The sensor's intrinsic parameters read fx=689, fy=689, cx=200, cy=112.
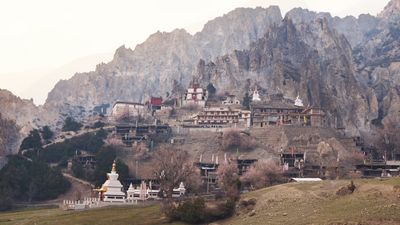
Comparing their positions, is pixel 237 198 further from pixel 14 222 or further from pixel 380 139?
pixel 380 139

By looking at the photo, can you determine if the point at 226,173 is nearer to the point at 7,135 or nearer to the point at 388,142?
the point at 388,142

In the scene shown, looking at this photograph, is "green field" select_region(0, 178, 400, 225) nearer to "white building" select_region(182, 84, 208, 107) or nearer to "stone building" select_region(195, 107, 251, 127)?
"stone building" select_region(195, 107, 251, 127)

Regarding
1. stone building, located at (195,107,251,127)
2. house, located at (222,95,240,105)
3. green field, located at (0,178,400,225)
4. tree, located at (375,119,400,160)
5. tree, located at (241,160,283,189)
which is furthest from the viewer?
house, located at (222,95,240,105)

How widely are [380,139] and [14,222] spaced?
3731 inches

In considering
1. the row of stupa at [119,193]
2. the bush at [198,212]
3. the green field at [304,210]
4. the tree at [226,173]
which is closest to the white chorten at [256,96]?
the tree at [226,173]

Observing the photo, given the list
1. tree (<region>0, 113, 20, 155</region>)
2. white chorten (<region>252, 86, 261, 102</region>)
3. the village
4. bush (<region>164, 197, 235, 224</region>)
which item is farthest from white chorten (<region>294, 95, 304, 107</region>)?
bush (<region>164, 197, 235, 224</region>)

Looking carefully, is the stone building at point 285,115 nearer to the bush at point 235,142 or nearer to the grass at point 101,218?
the bush at point 235,142

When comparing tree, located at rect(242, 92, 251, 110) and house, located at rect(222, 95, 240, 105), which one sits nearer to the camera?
tree, located at rect(242, 92, 251, 110)

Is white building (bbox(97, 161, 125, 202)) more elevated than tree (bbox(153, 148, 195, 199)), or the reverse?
tree (bbox(153, 148, 195, 199))

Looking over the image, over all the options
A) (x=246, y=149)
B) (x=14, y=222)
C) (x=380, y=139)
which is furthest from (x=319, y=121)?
(x=14, y=222)

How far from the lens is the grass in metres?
80.1

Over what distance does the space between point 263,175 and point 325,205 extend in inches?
1907

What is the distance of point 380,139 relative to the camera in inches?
6235

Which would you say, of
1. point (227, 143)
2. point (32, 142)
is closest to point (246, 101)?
point (227, 143)
